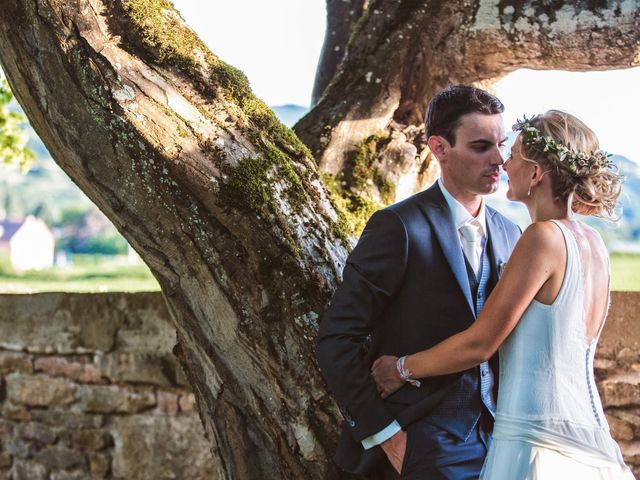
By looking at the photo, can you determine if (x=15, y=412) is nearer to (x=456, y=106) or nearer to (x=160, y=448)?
(x=160, y=448)

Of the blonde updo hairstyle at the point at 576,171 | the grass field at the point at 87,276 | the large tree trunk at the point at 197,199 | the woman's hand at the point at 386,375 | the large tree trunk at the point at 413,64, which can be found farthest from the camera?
the grass field at the point at 87,276

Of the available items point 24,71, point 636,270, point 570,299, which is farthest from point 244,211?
point 636,270

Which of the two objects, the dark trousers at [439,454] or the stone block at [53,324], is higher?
the stone block at [53,324]

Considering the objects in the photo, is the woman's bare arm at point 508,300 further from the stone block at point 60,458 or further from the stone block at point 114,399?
the stone block at point 60,458

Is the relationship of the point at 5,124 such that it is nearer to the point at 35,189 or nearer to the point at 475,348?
the point at 475,348

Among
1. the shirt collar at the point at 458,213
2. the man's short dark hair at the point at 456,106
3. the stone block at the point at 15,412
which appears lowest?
the stone block at the point at 15,412

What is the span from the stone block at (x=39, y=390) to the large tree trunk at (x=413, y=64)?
6.75 feet

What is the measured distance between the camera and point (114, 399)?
4516mm

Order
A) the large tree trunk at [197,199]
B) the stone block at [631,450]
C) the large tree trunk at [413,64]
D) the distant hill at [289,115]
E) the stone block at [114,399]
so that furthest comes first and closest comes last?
Answer: the stone block at [114,399]
the stone block at [631,450]
the large tree trunk at [413,64]
the distant hill at [289,115]
the large tree trunk at [197,199]

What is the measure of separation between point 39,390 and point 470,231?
10.5 feet

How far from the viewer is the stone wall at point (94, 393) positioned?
14.5 feet

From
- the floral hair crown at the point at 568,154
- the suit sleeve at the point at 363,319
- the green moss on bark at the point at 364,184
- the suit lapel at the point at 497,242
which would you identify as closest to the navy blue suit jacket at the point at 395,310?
the suit sleeve at the point at 363,319

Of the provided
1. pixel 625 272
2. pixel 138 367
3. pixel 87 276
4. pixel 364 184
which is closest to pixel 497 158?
pixel 364 184

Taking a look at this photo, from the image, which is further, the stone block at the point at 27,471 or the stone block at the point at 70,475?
the stone block at the point at 27,471
